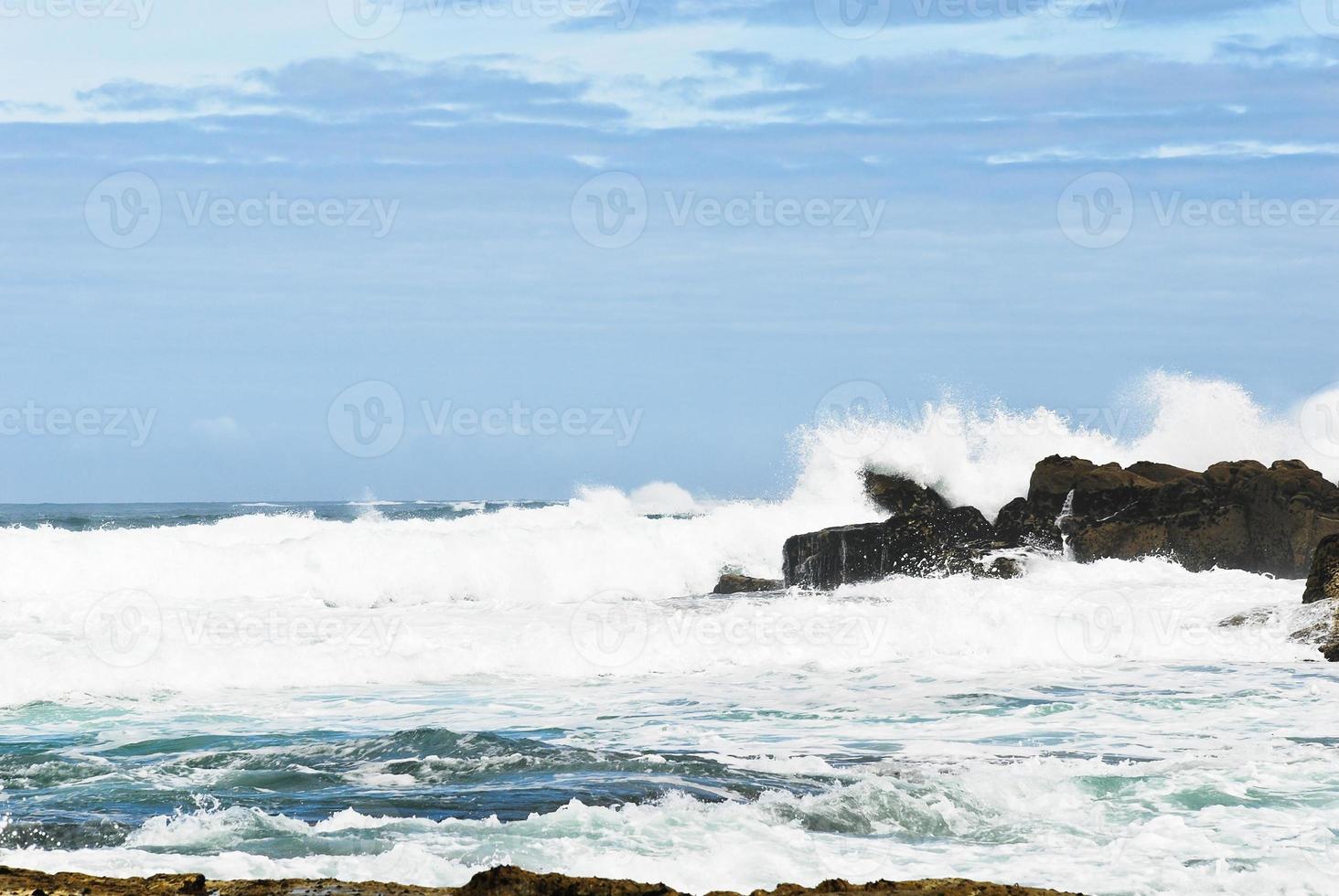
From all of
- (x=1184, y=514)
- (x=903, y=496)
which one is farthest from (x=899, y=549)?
(x=1184, y=514)

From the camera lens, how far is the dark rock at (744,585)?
2100cm

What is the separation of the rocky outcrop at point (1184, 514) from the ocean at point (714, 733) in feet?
1.62

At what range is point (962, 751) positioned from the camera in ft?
30.1

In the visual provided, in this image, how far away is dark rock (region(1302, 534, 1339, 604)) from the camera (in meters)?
14.3

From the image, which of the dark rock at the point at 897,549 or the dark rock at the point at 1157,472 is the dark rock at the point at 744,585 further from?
the dark rock at the point at 1157,472

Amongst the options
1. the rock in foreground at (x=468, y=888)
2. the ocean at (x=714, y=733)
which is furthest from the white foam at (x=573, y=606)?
the rock in foreground at (x=468, y=888)

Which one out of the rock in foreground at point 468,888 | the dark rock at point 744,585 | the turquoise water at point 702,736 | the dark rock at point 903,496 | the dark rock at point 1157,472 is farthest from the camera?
the dark rock at point 744,585

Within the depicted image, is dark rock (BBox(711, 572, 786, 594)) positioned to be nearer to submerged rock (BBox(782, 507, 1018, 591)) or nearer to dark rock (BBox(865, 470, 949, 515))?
submerged rock (BBox(782, 507, 1018, 591))

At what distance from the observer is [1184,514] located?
63.3ft

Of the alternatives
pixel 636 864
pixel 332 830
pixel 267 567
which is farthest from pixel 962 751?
pixel 267 567

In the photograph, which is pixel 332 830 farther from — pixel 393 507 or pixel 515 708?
pixel 393 507

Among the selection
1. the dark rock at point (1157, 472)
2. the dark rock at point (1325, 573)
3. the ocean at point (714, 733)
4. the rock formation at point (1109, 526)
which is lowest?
the ocean at point (714, 733)

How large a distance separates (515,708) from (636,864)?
18.5 ft

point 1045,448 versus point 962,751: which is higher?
point 1045,448
